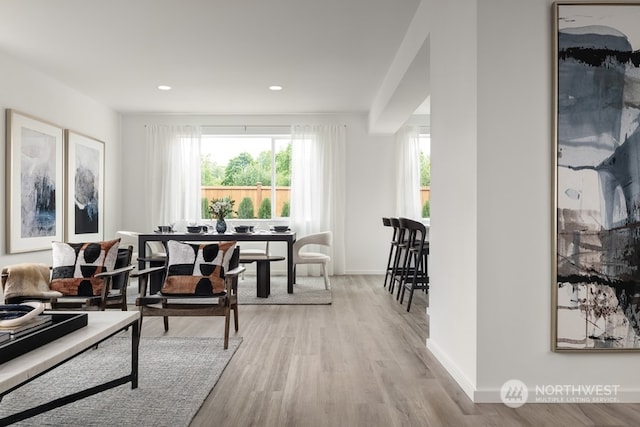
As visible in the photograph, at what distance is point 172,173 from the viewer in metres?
7.80

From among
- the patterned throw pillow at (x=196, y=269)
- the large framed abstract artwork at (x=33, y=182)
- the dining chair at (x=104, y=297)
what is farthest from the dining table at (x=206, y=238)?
the patterned throw pillow at (x=196, y=269)

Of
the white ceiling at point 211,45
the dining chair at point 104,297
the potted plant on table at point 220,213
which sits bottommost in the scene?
the dining chair at point 104,297

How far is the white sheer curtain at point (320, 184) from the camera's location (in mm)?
7797

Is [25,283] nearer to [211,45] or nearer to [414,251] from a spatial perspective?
[211,45]

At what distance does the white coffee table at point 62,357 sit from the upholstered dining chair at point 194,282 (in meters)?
0.94

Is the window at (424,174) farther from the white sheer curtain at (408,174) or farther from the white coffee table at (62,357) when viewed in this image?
the white coffee table at (62,357)

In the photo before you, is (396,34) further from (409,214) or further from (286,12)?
(409,214)

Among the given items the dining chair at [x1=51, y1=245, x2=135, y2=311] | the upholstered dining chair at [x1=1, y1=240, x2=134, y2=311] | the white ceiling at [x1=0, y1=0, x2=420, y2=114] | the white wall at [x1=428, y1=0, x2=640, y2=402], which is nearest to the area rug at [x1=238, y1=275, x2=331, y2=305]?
the dining chair at [x1=51, y1=245, x2=135, y2=311]

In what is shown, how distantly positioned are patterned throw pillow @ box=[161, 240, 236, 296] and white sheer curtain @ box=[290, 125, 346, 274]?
398 cm

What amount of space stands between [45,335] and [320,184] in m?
5.98

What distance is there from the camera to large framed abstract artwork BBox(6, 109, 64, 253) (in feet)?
16.7

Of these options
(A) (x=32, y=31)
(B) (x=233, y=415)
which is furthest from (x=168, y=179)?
(B) (x=233, y=415)

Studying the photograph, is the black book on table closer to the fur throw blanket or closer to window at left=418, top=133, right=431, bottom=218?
the fur throw blanket

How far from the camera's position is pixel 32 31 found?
14.5 ft
